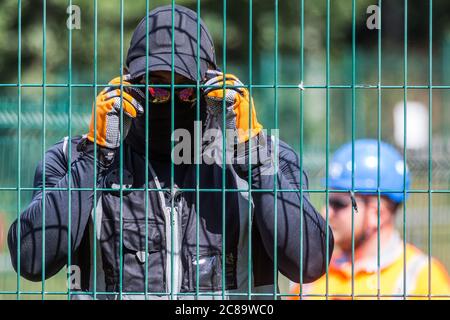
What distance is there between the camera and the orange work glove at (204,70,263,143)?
2.96m

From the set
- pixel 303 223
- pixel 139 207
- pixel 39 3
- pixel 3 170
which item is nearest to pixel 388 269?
pixel 303 223

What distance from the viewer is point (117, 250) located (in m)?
3.05

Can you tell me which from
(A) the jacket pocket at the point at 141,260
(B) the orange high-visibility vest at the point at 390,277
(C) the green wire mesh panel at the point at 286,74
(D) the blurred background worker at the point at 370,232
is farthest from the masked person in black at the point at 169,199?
(C) the green wire mesh panel at the point at 286,74

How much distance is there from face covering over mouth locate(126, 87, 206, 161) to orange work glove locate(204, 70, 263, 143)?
4.2 inches

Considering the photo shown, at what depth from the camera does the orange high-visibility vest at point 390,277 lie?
147 inches

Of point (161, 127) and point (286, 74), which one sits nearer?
point (161, 127)

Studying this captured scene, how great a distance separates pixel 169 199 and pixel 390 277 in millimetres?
1214

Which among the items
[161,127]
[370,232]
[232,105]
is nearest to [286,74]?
[370,232]

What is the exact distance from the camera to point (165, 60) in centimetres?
301

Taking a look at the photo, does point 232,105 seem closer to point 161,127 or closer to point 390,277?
point 161,127

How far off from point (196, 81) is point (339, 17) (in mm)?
11250

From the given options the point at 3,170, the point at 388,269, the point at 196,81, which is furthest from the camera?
the point at 3,170

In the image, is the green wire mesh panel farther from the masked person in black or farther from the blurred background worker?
the masked person in black

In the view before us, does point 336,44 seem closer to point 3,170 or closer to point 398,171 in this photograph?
point 3,170
